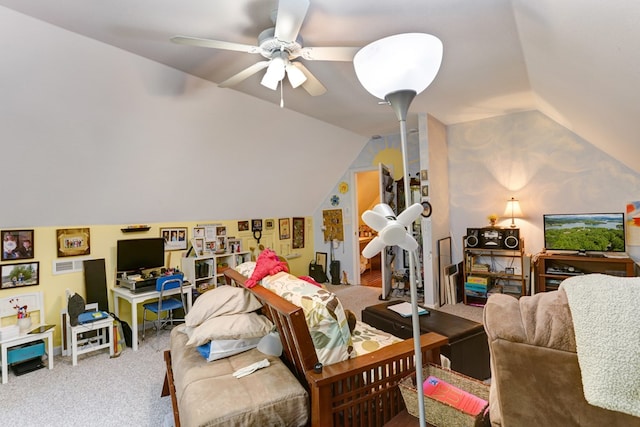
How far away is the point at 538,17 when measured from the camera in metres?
1.83

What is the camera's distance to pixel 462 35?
232cm

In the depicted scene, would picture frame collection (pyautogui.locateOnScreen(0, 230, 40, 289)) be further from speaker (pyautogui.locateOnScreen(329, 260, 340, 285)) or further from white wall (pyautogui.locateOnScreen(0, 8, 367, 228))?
speaker (pyautogui.locateOnScreen(329, 260, 340, 285))

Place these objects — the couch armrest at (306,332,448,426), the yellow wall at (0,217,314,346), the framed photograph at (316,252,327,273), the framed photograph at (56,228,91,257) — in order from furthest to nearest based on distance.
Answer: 1. the framed photograph at (316,252,327,273)
2. the framed photograph at (56,228,91,257)
3. the yellow wall at (0,217,314,346)
4. the couch armrest at (306,332,448,426)

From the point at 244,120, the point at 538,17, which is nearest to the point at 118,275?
the point at 244,120

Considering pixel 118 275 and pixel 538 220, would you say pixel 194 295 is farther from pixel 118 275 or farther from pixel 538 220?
pixel 538 220

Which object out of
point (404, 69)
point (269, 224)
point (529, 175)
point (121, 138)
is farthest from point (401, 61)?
point (269, 224)

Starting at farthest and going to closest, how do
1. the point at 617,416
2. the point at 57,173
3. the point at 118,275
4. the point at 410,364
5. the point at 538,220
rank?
1. the point at 538,220
2. the point at 118,275
3. the point at 57,173
4. the point at 410,364
5. the point at 617,416

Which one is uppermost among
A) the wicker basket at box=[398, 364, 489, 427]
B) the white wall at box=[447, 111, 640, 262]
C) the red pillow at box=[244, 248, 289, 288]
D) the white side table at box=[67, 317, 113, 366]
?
the white wall at box=[447, 111, 640, 262]

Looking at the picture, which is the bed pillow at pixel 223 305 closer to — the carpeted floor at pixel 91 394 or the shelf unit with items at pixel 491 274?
the carpeted floor at pixel 91 394

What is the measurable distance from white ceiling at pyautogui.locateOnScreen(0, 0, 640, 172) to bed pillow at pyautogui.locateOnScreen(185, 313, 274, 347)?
6.17 ft

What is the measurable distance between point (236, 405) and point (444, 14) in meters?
2.46

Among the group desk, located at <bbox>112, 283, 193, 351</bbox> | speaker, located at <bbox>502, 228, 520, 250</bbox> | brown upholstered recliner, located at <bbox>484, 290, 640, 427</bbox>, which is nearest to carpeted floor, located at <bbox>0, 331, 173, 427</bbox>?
desk, located at <bbox>112, 283, 193, 351</bbox>

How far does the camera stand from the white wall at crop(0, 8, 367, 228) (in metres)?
2.41

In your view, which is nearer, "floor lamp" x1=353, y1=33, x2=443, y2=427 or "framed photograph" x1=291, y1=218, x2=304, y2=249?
"floor lamp" x1=353, y1=33, x2=443, y2=427
